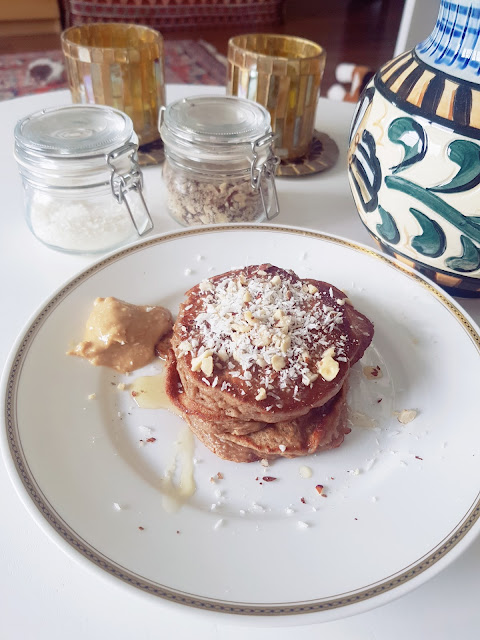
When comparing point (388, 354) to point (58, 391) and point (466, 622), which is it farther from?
point (58, 391)

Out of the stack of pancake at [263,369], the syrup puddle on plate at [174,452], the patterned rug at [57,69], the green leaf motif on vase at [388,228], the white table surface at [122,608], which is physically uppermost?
the green leaf motif on vase at [388,228]

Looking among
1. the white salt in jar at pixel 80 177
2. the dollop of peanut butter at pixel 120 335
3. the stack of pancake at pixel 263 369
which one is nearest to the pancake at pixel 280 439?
the stack of pancake at pixel 263 369

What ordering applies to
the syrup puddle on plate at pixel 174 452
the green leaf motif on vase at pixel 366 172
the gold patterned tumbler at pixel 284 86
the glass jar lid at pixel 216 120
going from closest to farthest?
the syrup puddle on plate at pixel 174 452 < the green leaf motif on vase at pixel 366 172 < the glass jar lid at pixel 216 120 < the gold patterned tumbler at pixel 284 86

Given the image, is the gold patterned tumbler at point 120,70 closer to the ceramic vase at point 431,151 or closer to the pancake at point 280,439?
the ceramic vase at point 431,151

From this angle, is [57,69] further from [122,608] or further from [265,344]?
[122,608]

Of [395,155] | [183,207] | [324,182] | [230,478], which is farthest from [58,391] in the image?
[324,182]

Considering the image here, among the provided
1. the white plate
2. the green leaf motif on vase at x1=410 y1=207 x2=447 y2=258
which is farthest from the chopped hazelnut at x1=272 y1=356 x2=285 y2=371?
the green leaf motif on vase at x1=410 y1=207 x2=447 y2=258

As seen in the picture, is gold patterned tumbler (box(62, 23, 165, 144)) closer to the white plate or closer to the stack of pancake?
the white plate
